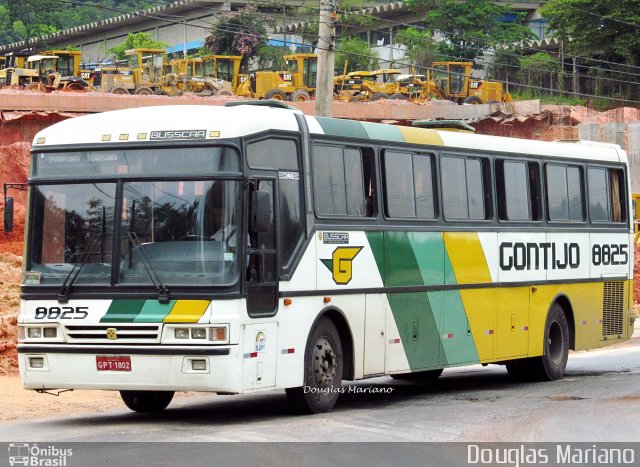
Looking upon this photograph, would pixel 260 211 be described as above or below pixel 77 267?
above

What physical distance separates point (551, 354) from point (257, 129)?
7729 mm

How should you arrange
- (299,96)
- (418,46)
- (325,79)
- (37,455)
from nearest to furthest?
(37,455), (325,79), (299,96), (418,46)

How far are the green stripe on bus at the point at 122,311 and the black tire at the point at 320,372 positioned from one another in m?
1.95

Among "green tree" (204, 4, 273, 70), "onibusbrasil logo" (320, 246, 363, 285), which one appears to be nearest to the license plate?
"onibusbrasil logo" (320, 246, 363, 285)

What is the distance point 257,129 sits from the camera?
1296cm

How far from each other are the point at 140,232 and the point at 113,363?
4.31ft

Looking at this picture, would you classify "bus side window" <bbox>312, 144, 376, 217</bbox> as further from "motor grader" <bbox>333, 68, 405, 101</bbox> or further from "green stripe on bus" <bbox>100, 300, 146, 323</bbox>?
"motor grader" <bbox>333, 68, 405, 101</bbox>

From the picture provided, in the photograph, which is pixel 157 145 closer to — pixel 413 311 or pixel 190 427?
pixel 190 427

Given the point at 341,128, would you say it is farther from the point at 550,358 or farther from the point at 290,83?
the point at 290,83

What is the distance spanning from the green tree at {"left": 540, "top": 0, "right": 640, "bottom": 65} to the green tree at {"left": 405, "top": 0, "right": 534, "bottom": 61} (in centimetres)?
857

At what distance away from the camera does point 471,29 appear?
88.7 metres

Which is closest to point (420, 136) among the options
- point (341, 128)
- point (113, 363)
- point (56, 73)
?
point (341, 128)

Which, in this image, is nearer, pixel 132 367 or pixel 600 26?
pixel 132 367

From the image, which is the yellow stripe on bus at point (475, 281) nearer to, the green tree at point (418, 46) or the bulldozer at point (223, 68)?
the bulldozer at point (223, 68)
